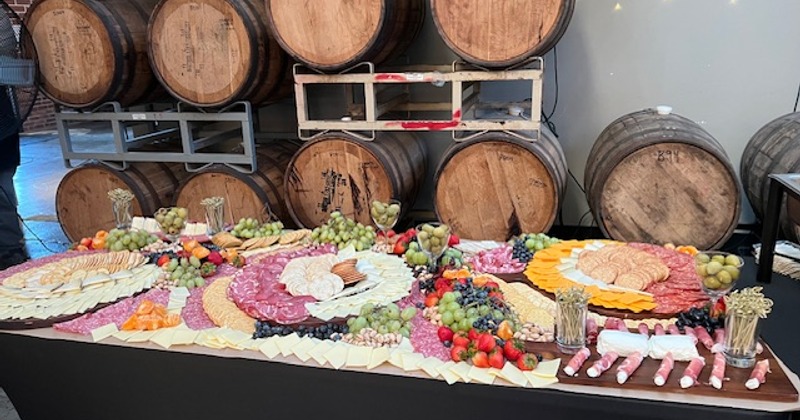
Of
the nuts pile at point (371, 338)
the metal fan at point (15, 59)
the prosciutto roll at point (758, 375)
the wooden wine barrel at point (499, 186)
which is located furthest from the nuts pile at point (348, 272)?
the metal fan at point (15, 59)

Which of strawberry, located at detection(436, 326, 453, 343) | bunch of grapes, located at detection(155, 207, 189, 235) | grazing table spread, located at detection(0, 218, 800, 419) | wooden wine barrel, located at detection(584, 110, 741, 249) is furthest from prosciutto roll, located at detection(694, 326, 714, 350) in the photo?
bunch of grapes, located at detection(155, 207, 189, 235)

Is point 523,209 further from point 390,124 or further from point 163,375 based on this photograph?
point 163,375

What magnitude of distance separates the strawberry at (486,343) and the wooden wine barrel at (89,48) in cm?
308

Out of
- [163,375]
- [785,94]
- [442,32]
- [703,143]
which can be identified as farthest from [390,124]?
[785,94]

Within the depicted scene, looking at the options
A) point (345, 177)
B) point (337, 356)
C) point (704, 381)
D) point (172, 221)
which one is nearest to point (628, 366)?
point (704, 381)

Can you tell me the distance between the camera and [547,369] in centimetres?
144

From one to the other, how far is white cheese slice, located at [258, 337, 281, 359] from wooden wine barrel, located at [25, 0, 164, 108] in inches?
105

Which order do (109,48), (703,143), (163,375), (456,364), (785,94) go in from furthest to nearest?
(785,94) < (109,48) < (703,143) < (163,375) < (456,364)

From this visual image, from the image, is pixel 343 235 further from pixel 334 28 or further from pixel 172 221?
pixel 334 28

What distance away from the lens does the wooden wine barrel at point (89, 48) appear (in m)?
3.53

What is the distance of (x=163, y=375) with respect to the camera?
1.71m

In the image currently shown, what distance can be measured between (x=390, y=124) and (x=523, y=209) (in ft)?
2.92

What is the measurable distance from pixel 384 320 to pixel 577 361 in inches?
21.8

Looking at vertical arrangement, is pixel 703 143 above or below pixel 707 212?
above
